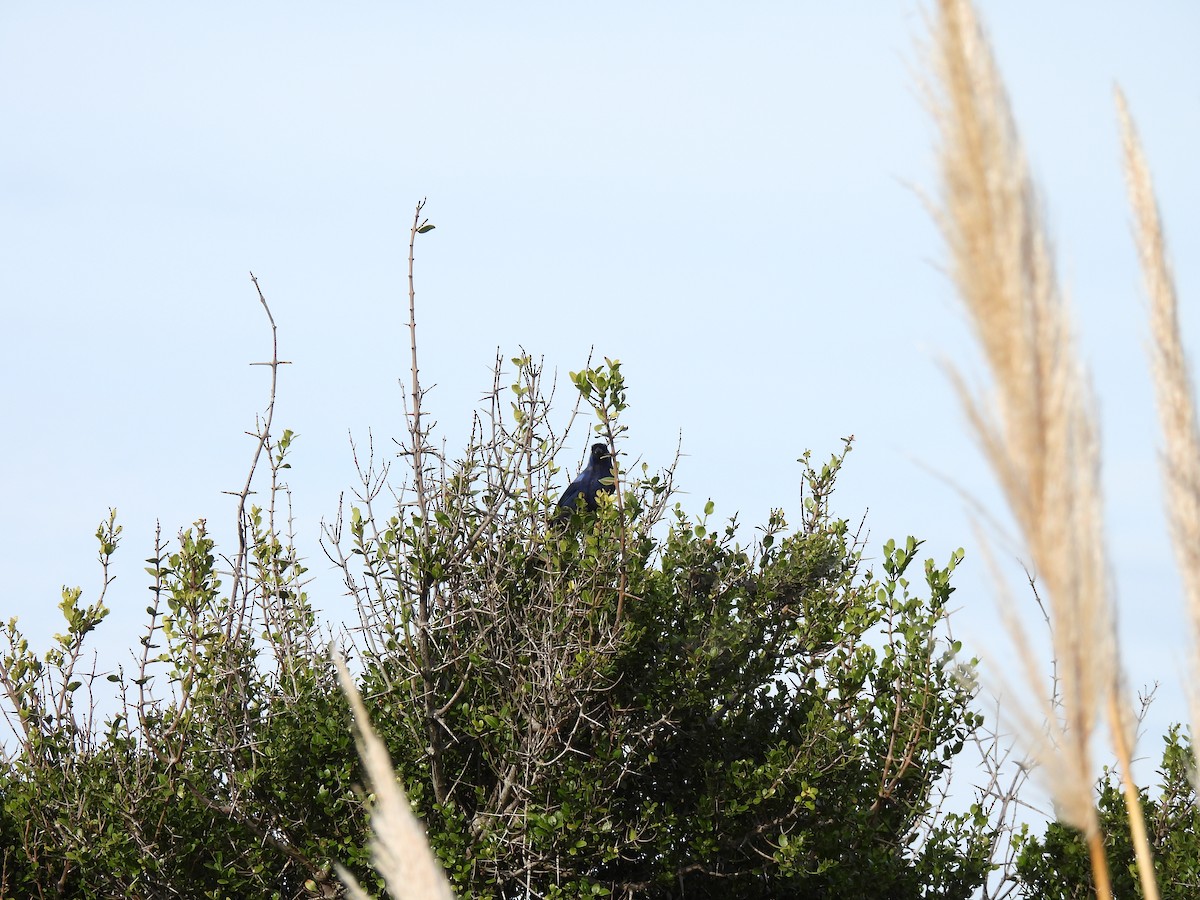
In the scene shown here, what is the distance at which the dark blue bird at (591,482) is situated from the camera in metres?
6.75

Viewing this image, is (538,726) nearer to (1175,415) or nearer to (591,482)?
(591,482)

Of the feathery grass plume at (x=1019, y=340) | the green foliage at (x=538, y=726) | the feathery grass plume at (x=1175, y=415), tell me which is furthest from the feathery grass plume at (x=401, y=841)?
the green foliage at (x=538, y=726)

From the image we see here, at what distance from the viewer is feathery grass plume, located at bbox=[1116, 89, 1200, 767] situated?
6.28 ft

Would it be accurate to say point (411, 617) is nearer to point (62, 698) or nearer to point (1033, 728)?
point (62, 698)

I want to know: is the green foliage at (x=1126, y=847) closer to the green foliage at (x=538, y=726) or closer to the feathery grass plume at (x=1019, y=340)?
the green foliage at (x=538, y=726)

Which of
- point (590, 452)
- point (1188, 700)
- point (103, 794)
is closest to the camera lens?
point (1188, 700)

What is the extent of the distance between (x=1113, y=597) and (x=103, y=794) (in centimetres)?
584

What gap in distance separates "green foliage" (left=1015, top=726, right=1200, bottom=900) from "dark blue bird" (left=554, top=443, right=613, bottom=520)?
299 centimetres

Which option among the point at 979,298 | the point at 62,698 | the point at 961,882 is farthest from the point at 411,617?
the point at 979,298

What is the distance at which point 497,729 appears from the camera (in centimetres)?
596

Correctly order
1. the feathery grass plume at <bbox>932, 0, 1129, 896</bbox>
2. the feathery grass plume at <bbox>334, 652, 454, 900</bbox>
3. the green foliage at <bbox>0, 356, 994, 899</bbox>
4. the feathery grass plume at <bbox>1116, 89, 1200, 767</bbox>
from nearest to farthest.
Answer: the feathery grass plume at <bbox>932, 0, 1129, 896</bbox> < the feathery grass plume at <bbox>334, 652, 454, 900</bbox> < the feathery grass plume at <bbox>1116, 89, 1200, 767</bbox> < the green foliage at <bbox>0, 356, 994, 899</bbox>

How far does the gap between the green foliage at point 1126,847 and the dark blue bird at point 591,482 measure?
2.99 m

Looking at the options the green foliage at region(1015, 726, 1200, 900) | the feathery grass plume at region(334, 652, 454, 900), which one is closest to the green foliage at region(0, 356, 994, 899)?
the green foliage at region(1015, 726, 1200, 900)

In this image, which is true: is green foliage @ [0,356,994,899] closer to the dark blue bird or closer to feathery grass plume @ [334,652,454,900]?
the dark blue bird
